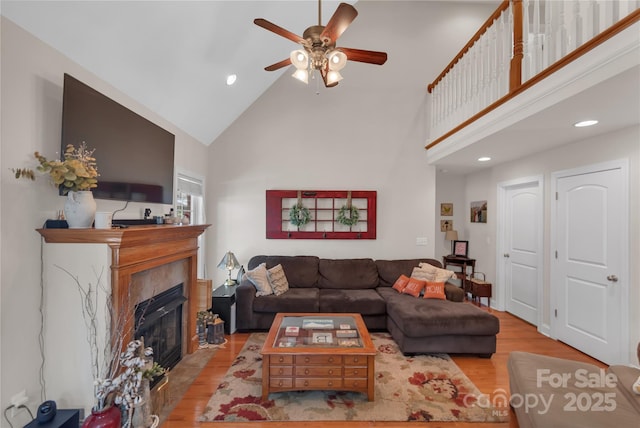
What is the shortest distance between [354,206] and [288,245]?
1.24m

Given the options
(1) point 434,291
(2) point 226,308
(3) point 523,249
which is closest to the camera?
(2) point 226,308

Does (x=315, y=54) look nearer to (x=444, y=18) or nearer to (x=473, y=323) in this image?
(x=473, y=323)

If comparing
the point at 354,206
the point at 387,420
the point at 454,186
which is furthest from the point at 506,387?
the point at 454,186

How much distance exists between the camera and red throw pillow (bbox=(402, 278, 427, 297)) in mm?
3595

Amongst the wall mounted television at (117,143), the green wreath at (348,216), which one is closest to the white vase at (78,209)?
the wall mounted television at (117,143)

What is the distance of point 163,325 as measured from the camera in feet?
8.44

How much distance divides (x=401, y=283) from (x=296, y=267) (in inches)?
59.9

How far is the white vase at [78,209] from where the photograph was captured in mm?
1729

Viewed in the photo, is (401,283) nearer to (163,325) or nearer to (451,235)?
(451,235)

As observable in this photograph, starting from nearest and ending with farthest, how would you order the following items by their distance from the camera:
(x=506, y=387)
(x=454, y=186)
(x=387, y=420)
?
(x=387, y=420), (x=506, y=387), (x=454, y=186)

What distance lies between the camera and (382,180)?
4.44m

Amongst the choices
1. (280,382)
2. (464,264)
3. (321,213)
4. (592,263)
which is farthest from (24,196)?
(464,264)

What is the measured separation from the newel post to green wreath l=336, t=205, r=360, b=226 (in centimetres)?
245

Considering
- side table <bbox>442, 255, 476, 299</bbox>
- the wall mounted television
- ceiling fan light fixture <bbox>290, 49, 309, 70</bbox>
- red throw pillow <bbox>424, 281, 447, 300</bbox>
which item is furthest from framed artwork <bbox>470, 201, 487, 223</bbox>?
the wall mounted television
